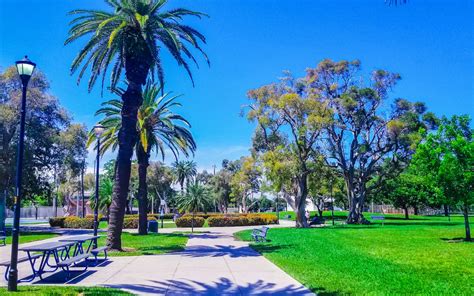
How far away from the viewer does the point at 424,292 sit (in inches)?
337

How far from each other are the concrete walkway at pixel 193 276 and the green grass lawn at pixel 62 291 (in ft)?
1.57

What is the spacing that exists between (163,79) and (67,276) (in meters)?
11.2

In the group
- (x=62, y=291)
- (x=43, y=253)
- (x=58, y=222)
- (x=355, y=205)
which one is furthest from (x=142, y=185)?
(x=355, y=205)

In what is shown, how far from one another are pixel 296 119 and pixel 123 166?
2010 centimetres

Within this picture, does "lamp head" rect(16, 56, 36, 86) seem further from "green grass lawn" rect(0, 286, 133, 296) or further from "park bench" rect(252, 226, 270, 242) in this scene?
"park bench" rect(252, 226, 270, 242)

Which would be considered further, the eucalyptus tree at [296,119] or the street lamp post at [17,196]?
the eucalyptus tree at [296,119]

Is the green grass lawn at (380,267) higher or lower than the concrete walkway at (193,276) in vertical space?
lower

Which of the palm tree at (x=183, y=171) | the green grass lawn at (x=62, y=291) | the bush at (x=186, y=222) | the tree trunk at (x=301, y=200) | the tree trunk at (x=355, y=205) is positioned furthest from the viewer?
the palm tree at (x=183, y=171)

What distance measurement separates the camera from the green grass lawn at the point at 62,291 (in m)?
8.04

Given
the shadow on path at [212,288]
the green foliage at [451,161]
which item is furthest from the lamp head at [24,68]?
the green foliage at [451,161]

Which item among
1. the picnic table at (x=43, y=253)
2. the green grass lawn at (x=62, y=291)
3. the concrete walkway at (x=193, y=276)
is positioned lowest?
the concrete walkway at (x=193, y=276)

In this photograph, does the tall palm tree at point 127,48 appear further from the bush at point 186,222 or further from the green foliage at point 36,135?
the bush at point 186,222

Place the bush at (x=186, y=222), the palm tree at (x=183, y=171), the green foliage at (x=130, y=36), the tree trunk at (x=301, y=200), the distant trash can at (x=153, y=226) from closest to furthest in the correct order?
the green foliage at (x=130, y=36)
the distant trash can at (x=153, y=226)
the tree trunk at (x=301, y=200)
the bush at (x=186, y=222)
the palm tree at (x=183, y=171)

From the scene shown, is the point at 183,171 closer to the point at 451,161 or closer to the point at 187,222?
the point at 187,222
